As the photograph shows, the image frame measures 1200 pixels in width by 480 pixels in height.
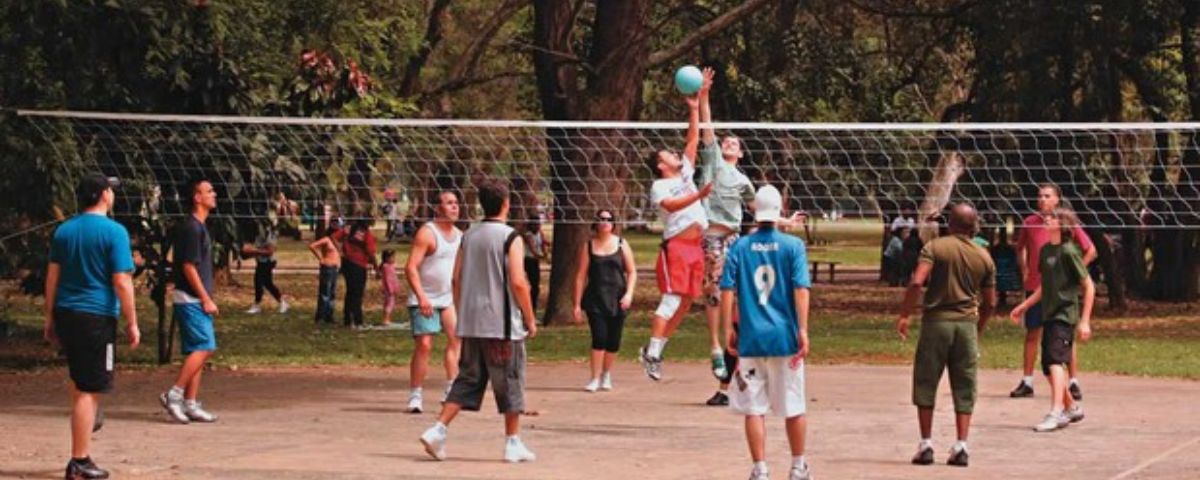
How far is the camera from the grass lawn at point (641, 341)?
75.6 feet

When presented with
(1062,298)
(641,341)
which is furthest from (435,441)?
(641,341)

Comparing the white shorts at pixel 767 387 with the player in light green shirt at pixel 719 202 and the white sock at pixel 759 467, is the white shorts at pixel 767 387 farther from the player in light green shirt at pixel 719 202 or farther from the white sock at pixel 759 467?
the player in light green shirt at pixel 719 202

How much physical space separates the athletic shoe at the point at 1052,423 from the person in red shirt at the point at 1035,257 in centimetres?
63

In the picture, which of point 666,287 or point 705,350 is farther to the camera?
point 705,350

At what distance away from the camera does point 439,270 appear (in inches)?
646

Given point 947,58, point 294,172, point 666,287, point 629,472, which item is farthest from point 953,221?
point 947,58

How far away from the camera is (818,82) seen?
129 feet

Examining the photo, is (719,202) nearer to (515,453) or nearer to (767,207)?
(515,453)

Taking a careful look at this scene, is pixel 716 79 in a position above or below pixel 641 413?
above

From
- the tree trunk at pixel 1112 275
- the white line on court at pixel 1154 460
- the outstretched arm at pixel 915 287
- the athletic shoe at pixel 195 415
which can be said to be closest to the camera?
the white line on court at pixel 1154 460

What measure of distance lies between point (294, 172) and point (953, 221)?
31.8ft

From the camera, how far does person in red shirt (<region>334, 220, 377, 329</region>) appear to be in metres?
29.9

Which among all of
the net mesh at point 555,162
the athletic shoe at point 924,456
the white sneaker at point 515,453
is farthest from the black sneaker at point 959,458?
the net mesh at point 555,162

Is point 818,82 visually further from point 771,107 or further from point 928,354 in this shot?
point 928,354
